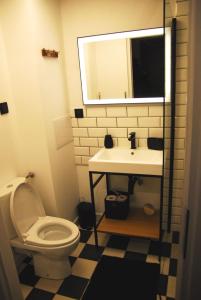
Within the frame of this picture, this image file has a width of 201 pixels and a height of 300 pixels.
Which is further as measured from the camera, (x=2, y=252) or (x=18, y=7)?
(x=18, y=7)

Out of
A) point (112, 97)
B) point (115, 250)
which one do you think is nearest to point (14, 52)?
point (112, 97)

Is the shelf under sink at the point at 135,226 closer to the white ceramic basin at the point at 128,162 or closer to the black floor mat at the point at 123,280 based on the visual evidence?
the black floor mat at the point at 123,280

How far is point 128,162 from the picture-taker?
1.97m

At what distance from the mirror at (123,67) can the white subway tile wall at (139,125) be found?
0.11 metres

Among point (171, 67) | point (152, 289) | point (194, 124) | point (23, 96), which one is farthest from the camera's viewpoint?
point (23, 96)

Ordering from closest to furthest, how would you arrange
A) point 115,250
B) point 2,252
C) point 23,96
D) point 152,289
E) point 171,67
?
1. point 2,252
2. point 152,289
3. point 171,67
4. point 23,96
5. point 115,250

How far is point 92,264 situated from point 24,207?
79 centimetres

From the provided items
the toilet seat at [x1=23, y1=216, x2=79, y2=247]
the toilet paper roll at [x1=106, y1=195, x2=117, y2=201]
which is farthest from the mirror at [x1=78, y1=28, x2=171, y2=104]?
the toilet seat at [x1=23, y1=216, x2=79, y2=247]

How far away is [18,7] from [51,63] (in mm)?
484

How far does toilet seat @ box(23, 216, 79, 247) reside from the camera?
1963 mm

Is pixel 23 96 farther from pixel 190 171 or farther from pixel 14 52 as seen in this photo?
pixel 190 171

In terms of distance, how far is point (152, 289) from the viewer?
178 cm

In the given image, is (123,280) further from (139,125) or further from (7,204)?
(139,125)

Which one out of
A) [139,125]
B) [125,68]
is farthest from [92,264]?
[125,68]
